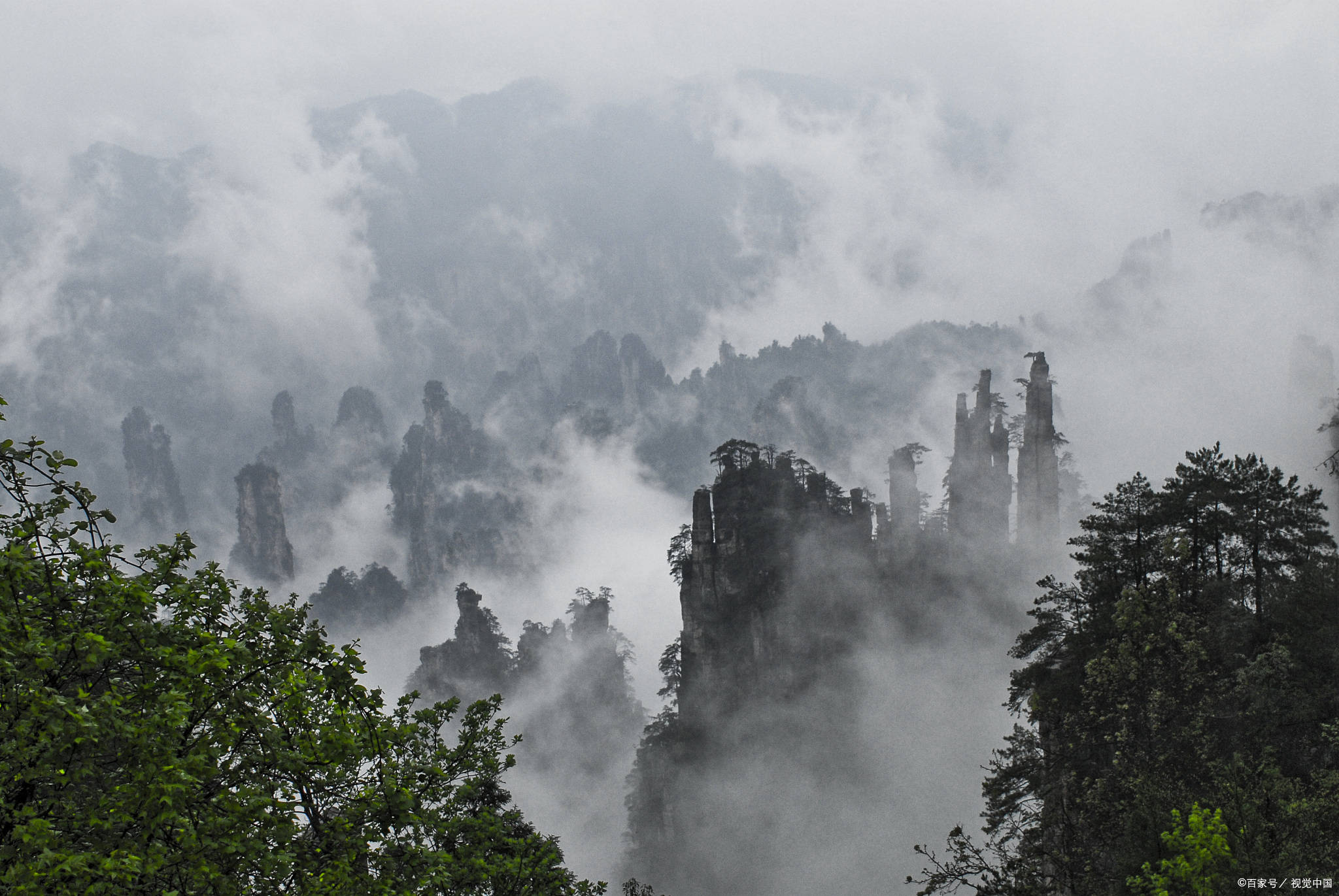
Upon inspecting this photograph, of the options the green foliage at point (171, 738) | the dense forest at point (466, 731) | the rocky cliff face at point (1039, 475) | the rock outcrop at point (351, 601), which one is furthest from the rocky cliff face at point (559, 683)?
the green foliage at point (171, 738)

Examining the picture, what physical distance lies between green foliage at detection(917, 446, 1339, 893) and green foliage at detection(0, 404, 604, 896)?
13.0 metres

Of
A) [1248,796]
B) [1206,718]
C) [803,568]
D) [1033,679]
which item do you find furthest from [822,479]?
[1248,796]

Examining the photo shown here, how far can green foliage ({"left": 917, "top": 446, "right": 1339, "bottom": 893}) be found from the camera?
2127 cm

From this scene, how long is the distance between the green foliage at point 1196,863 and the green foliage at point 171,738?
12.9m

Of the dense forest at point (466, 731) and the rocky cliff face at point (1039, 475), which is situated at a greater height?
the rocky cliff face at point (1039, 475)

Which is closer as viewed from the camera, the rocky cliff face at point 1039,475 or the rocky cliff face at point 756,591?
the rocky cliff face at point 756,591

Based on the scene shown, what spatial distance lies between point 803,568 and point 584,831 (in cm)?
4244

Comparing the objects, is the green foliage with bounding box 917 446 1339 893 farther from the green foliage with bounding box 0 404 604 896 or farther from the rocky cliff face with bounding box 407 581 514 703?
the rocky cliff face with bounding box 407 581 514 703

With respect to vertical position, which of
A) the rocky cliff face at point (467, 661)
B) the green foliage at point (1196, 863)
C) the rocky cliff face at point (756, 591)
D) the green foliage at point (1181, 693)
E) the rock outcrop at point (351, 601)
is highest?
the rock outcrop at point (351, 601)

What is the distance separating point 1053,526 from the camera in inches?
3403

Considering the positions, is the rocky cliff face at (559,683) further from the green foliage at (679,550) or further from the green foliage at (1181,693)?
the green foliage at (1181,693)

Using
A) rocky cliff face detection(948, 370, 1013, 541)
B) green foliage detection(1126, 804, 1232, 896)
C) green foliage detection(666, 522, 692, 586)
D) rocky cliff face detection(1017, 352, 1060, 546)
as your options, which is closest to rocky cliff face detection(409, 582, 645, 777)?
green foliage detection(666, 522, 692, 586)

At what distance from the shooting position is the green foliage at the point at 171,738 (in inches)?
394

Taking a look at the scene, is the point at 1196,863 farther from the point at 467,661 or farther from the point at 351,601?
the point at 351,601
